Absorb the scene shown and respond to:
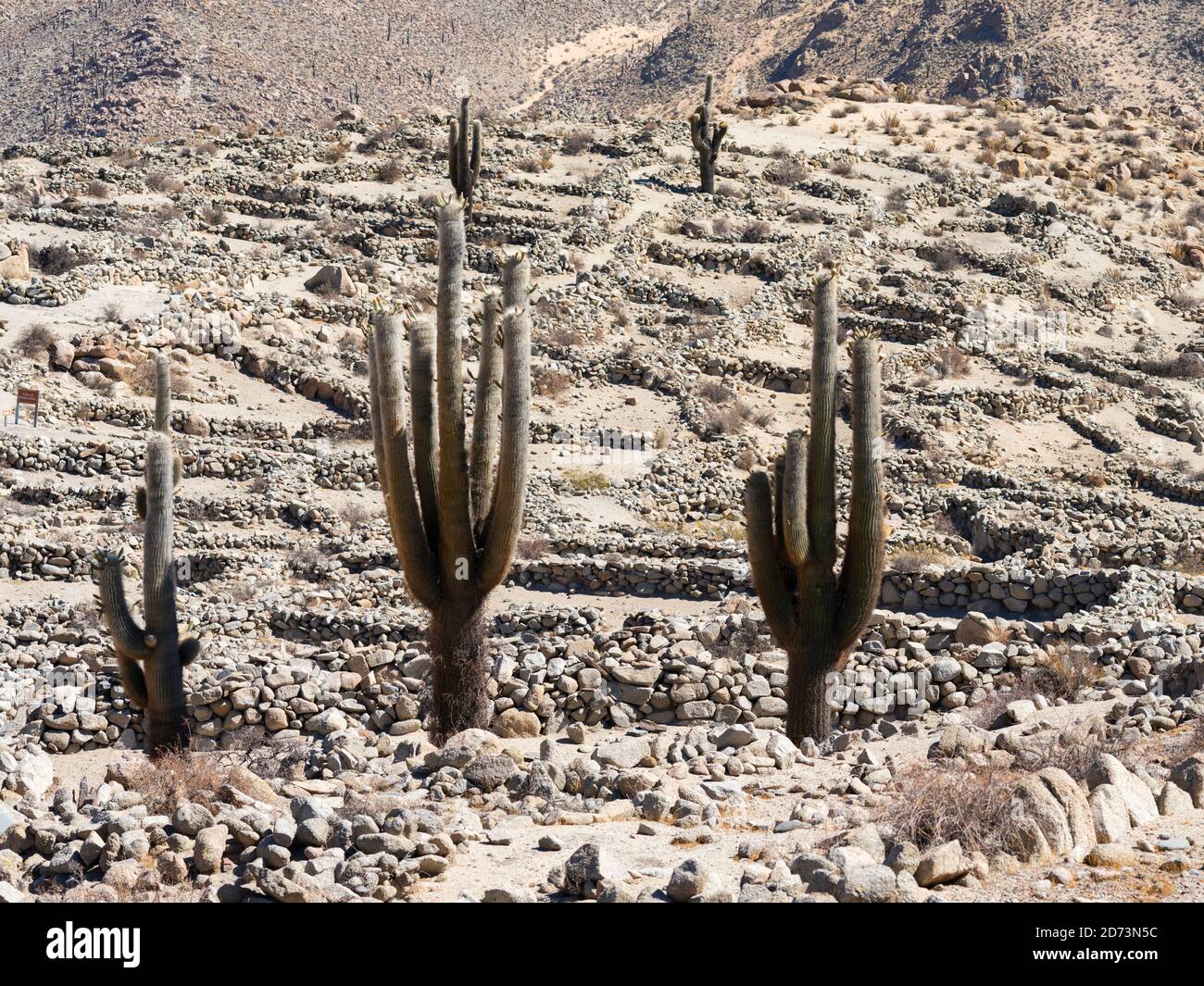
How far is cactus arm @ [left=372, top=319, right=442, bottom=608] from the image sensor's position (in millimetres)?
10516

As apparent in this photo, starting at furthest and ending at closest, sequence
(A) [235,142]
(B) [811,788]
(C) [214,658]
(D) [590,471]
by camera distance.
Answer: (A) [235,142]
(D) [590,471]
(C) [214,658]
(B) [811,788]

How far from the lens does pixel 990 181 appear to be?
42.7 metres

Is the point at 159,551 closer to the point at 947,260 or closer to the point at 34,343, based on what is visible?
the point at 34,343

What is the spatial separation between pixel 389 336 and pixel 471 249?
2360 cm

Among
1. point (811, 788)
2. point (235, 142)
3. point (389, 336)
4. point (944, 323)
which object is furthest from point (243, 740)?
point (235, 142)

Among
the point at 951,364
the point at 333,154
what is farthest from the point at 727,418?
the point at 333,154

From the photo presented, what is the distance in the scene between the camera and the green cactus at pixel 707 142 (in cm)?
3897

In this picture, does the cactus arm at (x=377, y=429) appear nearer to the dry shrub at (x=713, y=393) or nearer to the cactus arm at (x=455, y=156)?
→ the dry shrub at (x=713, y=393)

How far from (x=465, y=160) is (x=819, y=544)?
88.9 feet

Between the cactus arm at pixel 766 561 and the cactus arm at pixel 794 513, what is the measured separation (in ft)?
0.42

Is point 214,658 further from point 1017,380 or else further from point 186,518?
point 1017,380

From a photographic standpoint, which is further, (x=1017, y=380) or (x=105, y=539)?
(x=1017, y=380)

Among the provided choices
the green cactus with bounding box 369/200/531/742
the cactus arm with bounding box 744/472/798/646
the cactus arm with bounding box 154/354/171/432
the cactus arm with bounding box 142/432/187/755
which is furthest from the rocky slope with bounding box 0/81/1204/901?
the cactus arm with bounding box 154/354/171/432

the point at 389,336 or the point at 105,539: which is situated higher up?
the point at 389,336
